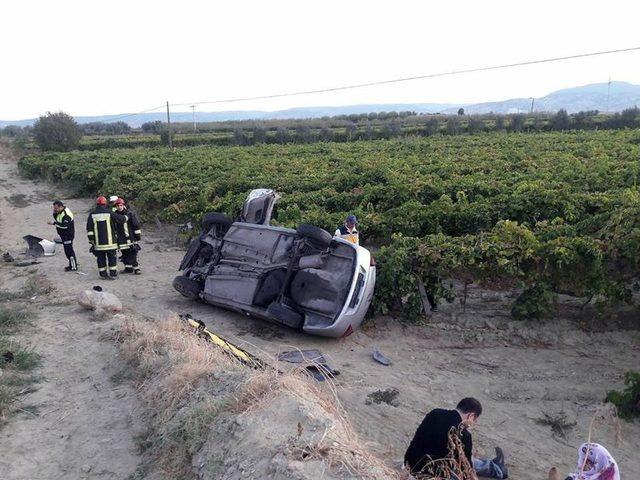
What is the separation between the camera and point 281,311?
8586mm

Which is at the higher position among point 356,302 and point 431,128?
point 431,128

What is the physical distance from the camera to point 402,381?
7375mm

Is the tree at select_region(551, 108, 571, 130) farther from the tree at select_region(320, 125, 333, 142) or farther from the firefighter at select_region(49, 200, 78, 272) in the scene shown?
the firefighter at select_region(49, 200, 78, 272)

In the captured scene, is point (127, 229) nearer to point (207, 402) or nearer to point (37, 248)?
point (37, 248)

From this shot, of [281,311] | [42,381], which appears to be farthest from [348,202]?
[42,381]

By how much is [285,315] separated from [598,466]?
493 centimetres

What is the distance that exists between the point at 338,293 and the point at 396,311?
1388 millimetres

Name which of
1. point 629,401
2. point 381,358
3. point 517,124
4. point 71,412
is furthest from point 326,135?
point 71,412

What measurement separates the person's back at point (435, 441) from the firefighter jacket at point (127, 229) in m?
9.06

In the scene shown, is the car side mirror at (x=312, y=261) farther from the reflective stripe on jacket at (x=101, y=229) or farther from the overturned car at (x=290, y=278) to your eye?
the reflective stripe on jacket at (x=101, y=229)

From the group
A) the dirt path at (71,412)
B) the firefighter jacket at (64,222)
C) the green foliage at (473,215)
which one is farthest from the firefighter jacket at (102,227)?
the green foliage at (473,215)

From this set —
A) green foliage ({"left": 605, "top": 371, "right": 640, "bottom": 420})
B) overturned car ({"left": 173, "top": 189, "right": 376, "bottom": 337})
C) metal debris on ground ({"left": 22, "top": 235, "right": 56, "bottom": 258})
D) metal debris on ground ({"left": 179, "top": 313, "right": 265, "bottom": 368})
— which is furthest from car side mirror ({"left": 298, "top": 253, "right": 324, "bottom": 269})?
metal debris on ground ({"left": 22, "top": 235, "right": 56, "bottom": 258})

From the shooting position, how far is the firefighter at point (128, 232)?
12087mm

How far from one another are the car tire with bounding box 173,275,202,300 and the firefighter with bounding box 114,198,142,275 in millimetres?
2588
